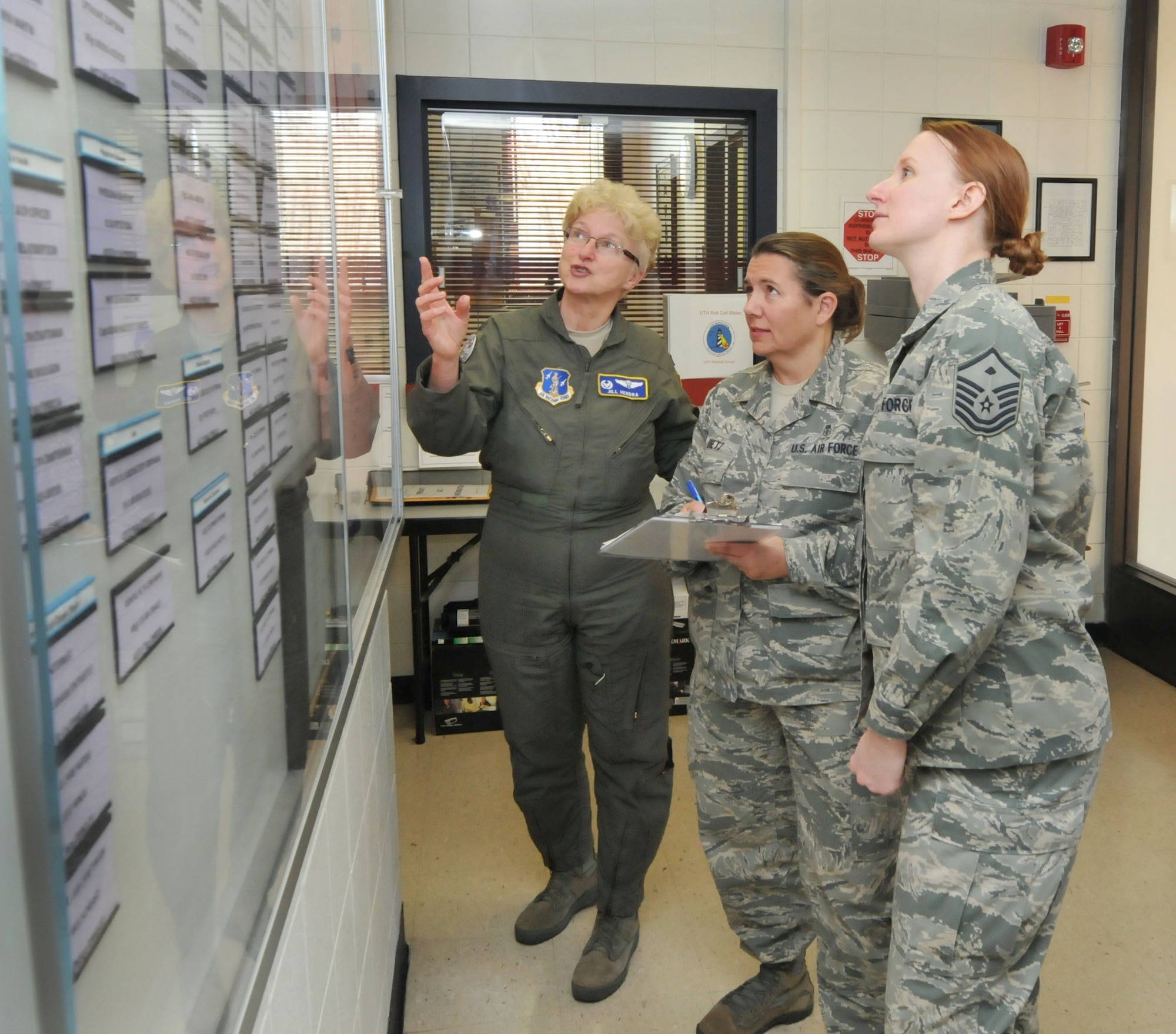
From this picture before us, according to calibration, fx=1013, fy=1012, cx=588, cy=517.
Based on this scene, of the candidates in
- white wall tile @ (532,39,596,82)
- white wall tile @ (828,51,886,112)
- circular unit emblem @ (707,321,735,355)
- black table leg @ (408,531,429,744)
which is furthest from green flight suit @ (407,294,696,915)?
white wall tile @ (828,51,886,112)

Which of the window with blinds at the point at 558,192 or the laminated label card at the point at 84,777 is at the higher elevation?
the window with blinds at the point at 558,192

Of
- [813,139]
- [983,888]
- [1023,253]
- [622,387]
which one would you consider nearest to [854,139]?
[813,139]

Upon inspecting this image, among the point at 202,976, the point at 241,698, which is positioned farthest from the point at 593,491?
the point at 202,976

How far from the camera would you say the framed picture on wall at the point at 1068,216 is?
4.16 meters

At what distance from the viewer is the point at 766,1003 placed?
6.91ft

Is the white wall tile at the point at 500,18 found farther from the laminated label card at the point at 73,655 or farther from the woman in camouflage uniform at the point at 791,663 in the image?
the laminated label card at the point at 73,655

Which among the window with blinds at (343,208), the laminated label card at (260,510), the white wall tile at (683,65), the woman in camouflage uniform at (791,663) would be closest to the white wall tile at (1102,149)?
the white wall tile at (683,65)

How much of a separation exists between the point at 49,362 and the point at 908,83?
422 centimetres

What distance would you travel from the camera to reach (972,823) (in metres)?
1.34

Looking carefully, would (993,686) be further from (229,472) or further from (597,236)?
(597,236)

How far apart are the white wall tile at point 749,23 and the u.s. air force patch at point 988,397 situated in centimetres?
307

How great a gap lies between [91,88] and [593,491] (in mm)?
1660

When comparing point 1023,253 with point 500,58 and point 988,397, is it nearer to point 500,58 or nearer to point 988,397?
point 988,397

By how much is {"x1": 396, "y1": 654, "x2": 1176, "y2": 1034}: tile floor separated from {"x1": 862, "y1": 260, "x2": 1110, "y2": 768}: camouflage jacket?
43.5 inches
